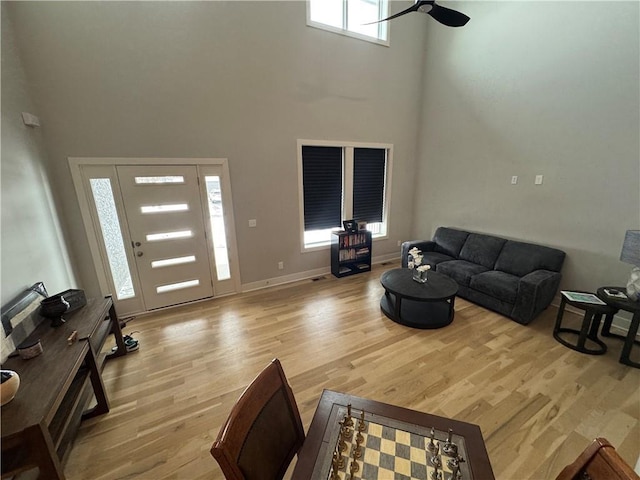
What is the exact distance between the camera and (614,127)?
2852 millimetres

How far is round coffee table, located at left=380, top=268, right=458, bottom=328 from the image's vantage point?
3.00 metres

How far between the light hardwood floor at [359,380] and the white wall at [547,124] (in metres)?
1.25

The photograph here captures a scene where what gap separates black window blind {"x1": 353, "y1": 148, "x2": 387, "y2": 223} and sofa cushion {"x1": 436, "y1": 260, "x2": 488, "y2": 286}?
5.42 ft

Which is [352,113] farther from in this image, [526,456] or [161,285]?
[526,456]

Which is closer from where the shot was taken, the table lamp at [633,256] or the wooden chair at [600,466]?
the wooden chair at [600,466]

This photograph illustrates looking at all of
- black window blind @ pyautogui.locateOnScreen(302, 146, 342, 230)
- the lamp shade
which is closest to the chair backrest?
the lamp shade

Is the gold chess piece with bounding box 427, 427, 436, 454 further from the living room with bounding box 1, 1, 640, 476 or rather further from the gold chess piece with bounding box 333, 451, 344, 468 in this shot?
the living room with bounding box 1, 1, 640, 476

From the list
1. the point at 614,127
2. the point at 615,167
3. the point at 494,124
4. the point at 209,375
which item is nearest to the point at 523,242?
the point at 615,167

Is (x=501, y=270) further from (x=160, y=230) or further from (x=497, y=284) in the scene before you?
(x=160, y=230)

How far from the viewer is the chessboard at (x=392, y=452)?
3.03 feet

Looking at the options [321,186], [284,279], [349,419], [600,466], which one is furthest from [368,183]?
[600,466]

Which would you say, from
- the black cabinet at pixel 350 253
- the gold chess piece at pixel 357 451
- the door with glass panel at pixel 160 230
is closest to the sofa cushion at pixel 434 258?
the black cabinet at pixel 350 253

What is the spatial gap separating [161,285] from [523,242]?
5043 mm

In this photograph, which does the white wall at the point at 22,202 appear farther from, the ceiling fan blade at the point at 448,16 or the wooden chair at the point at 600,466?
the ceiling fan blade at the point at 448,16
